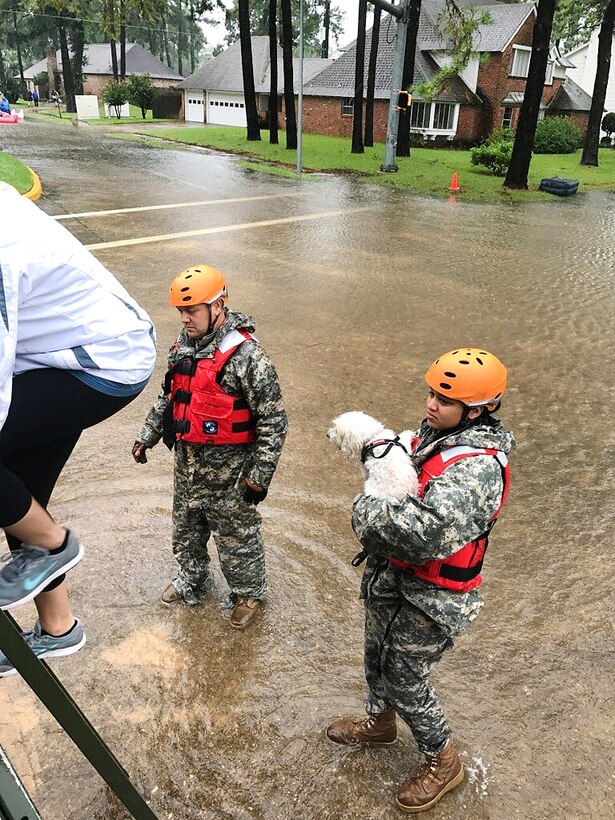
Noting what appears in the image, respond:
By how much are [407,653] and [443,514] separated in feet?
2.31

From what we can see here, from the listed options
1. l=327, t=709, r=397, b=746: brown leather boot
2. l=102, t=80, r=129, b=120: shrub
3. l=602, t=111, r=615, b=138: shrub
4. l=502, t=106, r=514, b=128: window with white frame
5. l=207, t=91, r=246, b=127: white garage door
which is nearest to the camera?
l=327, t=709, r=397, b=746: brown leather boot

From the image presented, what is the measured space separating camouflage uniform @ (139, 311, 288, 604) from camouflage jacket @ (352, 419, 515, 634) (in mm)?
1084

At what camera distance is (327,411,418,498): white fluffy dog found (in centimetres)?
228

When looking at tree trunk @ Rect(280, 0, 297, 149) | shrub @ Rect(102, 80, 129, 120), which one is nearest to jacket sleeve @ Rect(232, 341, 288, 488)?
tree trunk @ Rect(280, 0, 297, 149)

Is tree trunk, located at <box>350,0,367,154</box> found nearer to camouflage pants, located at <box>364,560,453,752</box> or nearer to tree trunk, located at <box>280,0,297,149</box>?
tree trunk, located at <box>280,0,297,149</box>

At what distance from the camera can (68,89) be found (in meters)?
54.7

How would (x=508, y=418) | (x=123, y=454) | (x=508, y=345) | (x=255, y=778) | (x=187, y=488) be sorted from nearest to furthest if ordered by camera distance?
(x=255, y=778) < (x=187, y=488) < (x=123, y=454) < (x=508, y=418) < (x=508, y=345)

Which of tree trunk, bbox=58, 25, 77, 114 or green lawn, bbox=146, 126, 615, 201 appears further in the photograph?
tree trunk, bbox=58, 25, 77, 114

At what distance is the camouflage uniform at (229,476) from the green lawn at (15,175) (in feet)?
42.0

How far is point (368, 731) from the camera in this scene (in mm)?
2922

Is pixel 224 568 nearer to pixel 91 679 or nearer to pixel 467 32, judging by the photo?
pixel 91 679

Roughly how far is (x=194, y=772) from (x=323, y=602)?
4.23ft

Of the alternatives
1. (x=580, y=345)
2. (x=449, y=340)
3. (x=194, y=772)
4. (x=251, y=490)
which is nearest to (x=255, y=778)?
(x=194, y=772)

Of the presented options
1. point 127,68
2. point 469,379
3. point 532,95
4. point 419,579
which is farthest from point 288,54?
point 127,68
